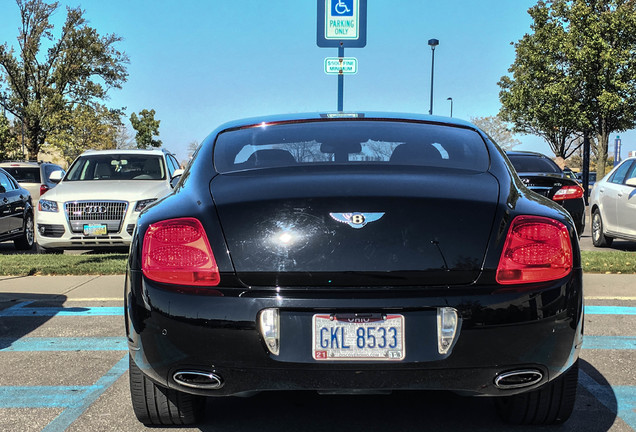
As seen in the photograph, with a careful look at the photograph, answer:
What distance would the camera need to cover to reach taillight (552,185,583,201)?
29.2 ft

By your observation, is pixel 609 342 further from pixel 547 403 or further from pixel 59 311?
pixel 59 311

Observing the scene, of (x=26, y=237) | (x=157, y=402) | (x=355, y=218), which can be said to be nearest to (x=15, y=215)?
(x=26, y=237)

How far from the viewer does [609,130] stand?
33062mm

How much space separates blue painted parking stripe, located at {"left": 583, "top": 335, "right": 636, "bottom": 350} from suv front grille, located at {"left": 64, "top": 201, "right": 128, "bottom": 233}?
6.65 m

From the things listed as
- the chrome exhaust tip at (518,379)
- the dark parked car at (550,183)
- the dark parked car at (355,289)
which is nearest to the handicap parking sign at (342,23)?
the dark parked car at (550,183)

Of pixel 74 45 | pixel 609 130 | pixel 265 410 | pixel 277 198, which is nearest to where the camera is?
pixel 277 198

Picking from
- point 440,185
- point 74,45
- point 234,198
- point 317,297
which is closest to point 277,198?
point 234,198

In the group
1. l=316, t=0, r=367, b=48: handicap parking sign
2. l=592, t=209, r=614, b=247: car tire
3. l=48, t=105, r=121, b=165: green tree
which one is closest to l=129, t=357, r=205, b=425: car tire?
l=316, t=0, r=367, b=48: handicap parking sign

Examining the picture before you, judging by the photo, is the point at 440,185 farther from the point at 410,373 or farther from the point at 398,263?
the point at 410,373

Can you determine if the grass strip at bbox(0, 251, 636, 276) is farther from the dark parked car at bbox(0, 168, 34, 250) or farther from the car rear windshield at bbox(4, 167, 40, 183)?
the car rear windshield at bbox(4, 167, 40, 183)

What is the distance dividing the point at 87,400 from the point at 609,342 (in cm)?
346

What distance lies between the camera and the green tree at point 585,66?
30.4m

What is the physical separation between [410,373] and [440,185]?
0.77 meters

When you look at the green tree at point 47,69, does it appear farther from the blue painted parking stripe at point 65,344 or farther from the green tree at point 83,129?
the blue painted parking stripe at point 65,344
